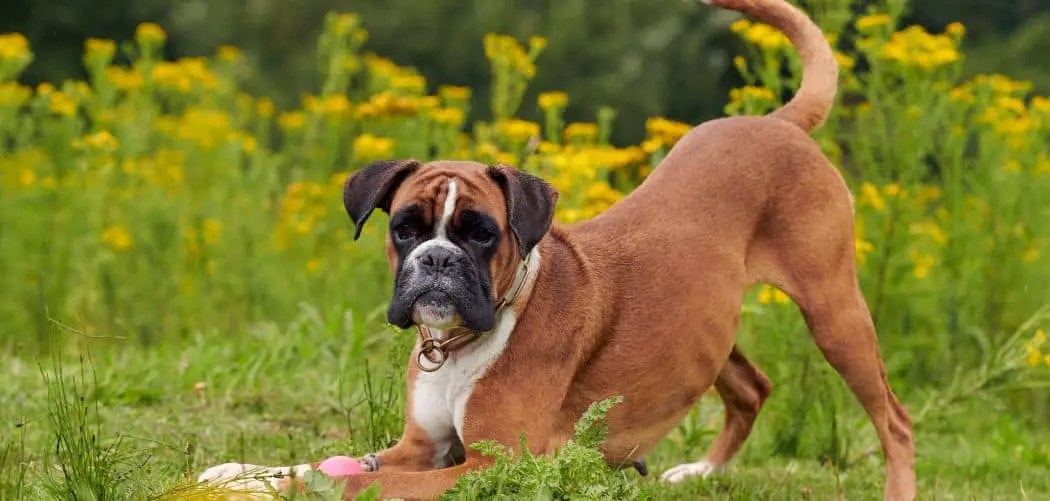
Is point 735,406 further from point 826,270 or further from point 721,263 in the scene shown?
point 721,263

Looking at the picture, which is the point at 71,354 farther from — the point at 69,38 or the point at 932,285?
the point at 69,38

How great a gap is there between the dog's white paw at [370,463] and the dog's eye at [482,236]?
2.97 feet

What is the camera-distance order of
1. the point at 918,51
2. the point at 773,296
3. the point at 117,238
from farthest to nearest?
the point at 117,238 → the point at 918,51 → the point at 773,296

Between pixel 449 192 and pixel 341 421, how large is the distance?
226 cm

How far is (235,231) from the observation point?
27.7ft

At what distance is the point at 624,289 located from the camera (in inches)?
185

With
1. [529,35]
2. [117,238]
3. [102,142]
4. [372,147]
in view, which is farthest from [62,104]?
[529,35]

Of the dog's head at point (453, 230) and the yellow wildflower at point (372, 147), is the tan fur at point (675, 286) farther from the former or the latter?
the yellow wildflower at point (372, 147)

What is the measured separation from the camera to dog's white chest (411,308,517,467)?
4.29m

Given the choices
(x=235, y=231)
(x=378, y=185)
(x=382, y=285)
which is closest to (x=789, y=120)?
(x=378, y=185)

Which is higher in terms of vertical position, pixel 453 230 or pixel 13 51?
pixel 13 51

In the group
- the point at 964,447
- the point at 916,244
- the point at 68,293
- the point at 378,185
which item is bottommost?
the point at 964,447

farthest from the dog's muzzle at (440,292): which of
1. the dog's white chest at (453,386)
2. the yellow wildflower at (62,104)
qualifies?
the yellow wildflower at (62,104)

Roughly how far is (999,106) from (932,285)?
44.1 inches
